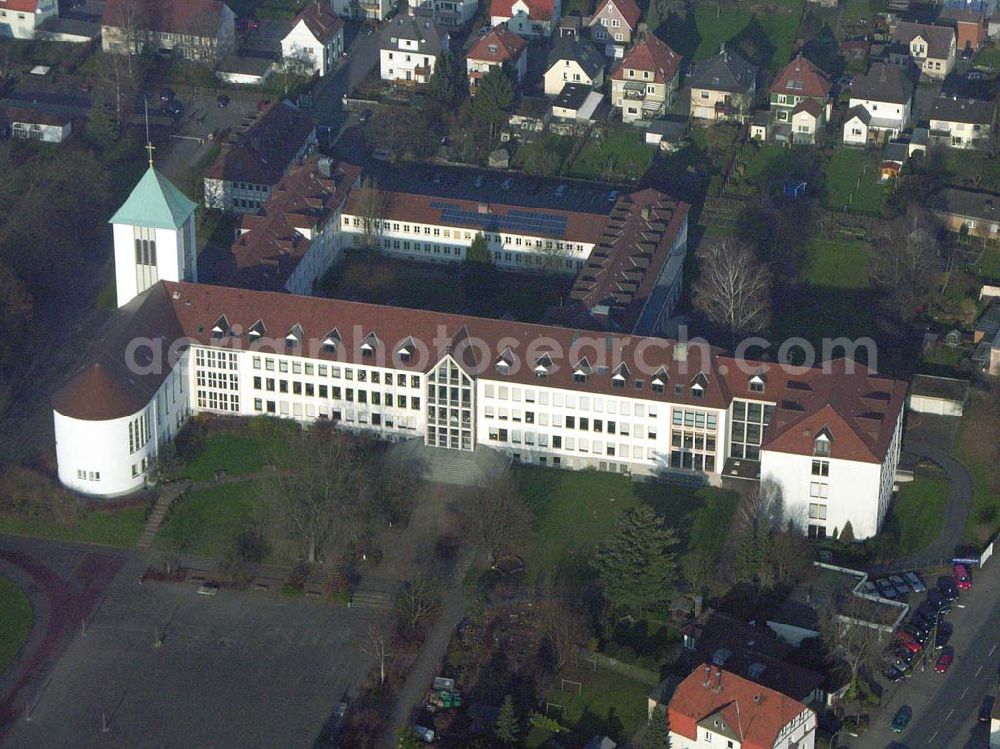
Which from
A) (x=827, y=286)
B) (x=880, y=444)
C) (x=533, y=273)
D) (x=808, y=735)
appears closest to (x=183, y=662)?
(x=808, y=735)

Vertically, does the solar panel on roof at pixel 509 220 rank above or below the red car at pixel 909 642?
above

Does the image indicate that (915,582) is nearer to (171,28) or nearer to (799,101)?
(799,101)

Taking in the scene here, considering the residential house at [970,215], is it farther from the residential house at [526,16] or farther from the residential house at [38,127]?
the residential house at [38,127]

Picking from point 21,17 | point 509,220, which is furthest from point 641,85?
point 21,17

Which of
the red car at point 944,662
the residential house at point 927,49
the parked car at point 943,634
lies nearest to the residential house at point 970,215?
the residential house at point 927,49

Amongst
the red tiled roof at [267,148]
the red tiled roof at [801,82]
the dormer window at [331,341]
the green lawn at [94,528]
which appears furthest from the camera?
the red tiled roof at [801,82]

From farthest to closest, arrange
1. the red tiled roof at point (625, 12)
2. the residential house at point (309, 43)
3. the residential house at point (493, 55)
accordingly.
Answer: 1. the red tiled roof at point (625, 12)
2. the residential house at point (309, 43)
3. the residential house at point (493, 55)
